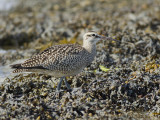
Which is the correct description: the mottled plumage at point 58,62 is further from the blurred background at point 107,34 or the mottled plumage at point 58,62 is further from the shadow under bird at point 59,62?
the blurred background at point 107,34

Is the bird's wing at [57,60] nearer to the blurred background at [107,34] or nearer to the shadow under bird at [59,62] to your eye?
the shadow under bird at [59,62]

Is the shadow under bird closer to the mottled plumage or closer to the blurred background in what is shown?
the mottled plumage

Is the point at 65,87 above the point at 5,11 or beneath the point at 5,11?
beneath

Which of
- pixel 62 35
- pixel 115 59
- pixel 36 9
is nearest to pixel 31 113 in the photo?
pixel 115 59

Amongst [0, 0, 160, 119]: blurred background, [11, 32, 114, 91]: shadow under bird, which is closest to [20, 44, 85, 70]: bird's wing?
[11, 32, 114, 91]: shadow under bird

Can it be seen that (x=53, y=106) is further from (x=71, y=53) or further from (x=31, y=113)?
(x=71, y=53)

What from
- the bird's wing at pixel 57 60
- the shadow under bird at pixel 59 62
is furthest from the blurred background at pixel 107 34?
the bird's wing at pixel 57 60

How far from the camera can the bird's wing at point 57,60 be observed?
5965 millimetres

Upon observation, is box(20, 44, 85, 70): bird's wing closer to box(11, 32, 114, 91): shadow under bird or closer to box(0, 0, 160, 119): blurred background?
box(11, 32, 114, 91): shadow under bird

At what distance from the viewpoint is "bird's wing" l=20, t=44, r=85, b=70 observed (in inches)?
235

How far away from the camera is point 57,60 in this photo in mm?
5973

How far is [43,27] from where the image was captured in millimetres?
10961

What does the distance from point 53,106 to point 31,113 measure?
1.49ft


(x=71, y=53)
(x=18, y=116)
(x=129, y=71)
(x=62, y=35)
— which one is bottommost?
(x=18, y=116)
